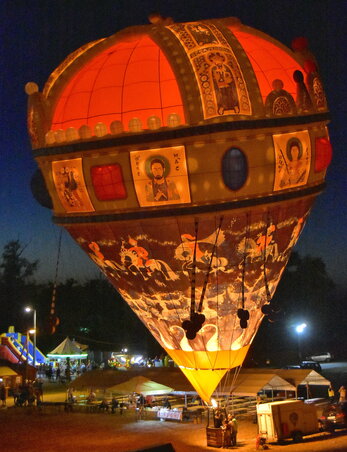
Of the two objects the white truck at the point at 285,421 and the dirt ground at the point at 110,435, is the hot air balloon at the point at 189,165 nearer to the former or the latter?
the white truck at the point at 285,421

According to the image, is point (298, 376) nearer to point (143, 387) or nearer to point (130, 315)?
point (143, 387)

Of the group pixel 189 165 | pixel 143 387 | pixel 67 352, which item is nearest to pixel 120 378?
pixel 143 387

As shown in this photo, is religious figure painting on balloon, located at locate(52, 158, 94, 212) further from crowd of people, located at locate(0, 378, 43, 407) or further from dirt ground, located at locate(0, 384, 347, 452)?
crowd of people, located at locate(0, 378, 43, 407)

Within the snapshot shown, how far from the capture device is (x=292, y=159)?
14.1m

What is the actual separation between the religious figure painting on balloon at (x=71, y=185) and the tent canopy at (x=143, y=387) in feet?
26.9

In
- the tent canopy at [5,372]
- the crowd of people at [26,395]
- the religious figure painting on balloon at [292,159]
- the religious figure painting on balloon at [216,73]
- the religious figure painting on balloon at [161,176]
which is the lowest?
the crowd of people at [26,395]

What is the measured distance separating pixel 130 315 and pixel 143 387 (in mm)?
28252

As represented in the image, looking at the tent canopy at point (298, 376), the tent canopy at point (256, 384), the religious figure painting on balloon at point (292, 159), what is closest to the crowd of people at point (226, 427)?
the tent canopy at point (256, 384)

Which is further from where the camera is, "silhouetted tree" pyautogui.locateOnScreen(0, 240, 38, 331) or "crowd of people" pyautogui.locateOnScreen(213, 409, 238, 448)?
"silhouetted tree" pyautogui.locateOnScreen(0, 240, 38, 331)

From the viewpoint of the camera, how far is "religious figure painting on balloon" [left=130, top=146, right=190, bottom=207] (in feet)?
43.1

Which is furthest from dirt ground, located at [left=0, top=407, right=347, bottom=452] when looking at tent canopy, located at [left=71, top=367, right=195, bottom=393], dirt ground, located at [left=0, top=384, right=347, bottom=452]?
tent canopy, located at [left=71, top=367, right=195, bottom=393]

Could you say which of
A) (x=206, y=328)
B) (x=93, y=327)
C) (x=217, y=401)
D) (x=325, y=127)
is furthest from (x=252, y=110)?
(x=93, y=327)

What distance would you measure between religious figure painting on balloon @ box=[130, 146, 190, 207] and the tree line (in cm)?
2717

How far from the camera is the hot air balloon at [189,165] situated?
1323 cm
